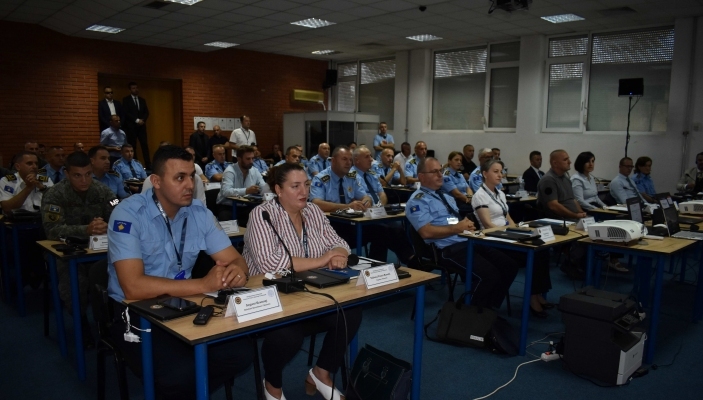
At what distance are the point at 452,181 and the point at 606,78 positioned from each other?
4.54 m

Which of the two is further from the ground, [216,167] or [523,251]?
[216,167]

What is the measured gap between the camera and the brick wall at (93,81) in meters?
9.23

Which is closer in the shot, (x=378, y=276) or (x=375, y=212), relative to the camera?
(x=378, y=276)

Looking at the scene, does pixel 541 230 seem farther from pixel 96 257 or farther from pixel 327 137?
pixel 327 137

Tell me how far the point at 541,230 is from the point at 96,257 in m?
2.83

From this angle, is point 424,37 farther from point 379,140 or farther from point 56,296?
point 56,296

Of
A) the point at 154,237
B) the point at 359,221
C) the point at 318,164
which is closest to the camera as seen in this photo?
the point at 154,237

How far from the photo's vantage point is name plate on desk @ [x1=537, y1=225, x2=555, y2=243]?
11.4 ft

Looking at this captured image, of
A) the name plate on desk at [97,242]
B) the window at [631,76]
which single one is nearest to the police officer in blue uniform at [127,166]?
the name plate on desk at [97,242]

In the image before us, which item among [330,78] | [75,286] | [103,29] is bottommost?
[75,286]

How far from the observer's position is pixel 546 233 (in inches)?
139

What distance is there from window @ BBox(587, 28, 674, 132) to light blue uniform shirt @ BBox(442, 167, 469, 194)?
13.3 feet

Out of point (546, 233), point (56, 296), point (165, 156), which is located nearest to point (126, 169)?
point (56, 296)

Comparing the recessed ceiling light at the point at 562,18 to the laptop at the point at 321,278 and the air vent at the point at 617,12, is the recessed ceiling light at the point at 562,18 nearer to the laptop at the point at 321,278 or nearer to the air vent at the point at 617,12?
the air vent at the point at 617,12
